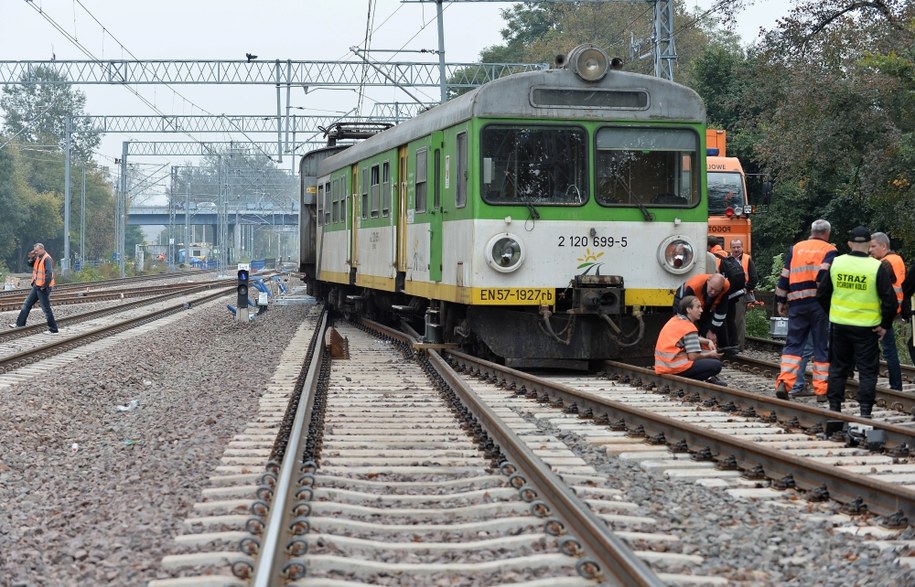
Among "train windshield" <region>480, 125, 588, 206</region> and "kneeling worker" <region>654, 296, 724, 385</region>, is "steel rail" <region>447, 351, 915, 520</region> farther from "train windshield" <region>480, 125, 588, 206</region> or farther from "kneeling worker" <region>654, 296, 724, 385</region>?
"train windshield" <region>480, 125, 588, 206</region>

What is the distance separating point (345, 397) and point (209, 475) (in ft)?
12.7

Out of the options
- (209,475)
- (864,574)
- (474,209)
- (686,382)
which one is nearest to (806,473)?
(864,574)

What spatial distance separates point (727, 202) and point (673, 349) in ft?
35.7

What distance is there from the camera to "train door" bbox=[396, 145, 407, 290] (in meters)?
15.4

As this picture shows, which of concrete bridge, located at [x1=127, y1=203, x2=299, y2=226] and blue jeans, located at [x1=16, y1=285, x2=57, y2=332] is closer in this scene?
blue jeans, located at [x1=16, y1=285, x2=57, y2=332]

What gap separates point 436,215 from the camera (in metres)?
13.8

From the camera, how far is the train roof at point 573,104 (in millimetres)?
12516

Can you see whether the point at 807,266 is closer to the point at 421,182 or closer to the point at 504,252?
A: the point at 504,252

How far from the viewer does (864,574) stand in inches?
205

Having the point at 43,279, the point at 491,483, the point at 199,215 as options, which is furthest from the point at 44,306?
the point at 199,215

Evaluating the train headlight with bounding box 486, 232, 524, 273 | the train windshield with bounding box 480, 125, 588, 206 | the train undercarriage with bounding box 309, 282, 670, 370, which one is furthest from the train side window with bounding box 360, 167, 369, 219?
the train headlight with bounding box 486, 232, 524, 273

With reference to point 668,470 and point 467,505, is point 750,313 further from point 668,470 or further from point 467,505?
point 467,505

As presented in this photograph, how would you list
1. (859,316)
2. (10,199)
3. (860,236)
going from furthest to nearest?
(10,199) → (860,236) → (859,316)

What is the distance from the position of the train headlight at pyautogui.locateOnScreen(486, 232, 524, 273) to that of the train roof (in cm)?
123
